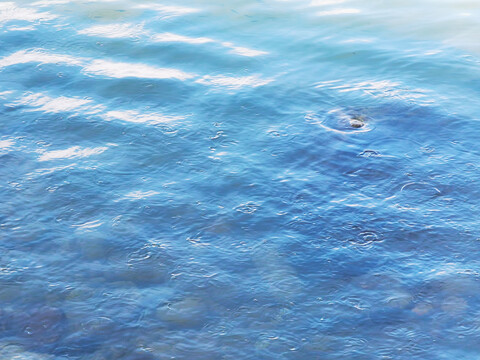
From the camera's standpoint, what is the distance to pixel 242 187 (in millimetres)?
7258

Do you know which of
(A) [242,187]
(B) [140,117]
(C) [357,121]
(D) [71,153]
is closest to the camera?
(A) [242,187]

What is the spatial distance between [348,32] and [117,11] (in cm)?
429

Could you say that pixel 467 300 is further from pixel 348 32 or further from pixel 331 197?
pixel 348 32

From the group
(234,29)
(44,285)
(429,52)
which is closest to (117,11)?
(234,29)

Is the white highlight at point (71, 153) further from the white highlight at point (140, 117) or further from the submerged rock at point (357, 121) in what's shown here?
the submerged rock at point (357, 121)

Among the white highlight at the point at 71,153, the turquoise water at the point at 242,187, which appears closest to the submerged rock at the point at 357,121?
the turquoise water at the point at 242,187

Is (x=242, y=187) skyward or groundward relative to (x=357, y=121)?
groundward

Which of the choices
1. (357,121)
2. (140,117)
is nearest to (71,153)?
(140,117)

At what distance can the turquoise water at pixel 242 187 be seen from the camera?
5.52 m

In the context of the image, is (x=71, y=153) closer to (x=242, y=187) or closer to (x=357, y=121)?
(x=242, y=187)

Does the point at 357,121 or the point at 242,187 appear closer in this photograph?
the point at 242,187

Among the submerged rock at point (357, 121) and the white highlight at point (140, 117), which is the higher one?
the white highlight at point (140, 117)

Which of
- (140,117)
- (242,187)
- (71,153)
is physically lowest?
(242,187)

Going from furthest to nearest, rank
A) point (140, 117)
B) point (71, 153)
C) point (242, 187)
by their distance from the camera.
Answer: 1. point (140, 117)
2. point (71, 153)
3. point (242, 187)
